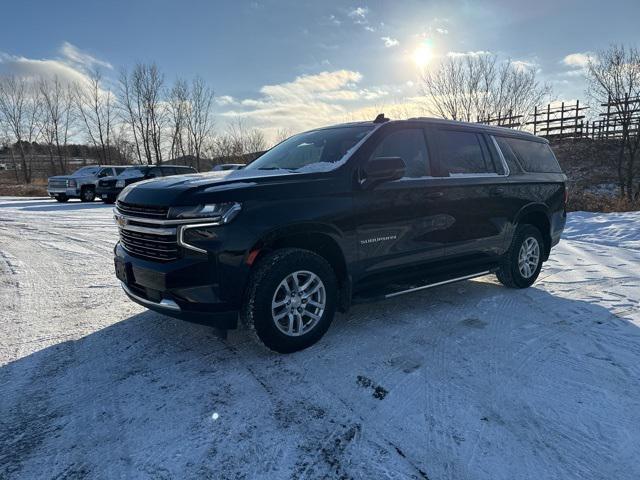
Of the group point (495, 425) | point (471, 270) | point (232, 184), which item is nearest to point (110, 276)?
point (232, 184)

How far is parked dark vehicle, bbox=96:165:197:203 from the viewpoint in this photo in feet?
60.3

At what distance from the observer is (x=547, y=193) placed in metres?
5.49

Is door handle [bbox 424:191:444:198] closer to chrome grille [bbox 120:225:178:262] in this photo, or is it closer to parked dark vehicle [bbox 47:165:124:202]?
chrome grille [bbox 120:225:178:262]

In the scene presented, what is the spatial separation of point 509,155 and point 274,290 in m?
3.59

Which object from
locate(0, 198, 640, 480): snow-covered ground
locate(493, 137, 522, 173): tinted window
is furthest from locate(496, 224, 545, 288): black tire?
locate(493, 137, 522, 173): tinted window

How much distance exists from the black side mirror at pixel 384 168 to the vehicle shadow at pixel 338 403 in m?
1.37

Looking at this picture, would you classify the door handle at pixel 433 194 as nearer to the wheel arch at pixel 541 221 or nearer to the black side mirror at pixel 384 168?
the black side mirror at pixel 384 168

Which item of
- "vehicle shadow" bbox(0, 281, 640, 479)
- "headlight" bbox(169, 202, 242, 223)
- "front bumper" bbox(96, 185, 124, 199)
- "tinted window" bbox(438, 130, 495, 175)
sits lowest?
"vehicle shadow" bbox(0, 281, 640, 479)

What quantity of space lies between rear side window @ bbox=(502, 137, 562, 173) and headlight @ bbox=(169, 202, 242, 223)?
3780mm

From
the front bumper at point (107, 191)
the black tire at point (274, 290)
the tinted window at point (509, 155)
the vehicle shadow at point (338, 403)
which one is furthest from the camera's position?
the front bumper at point (107, 191)

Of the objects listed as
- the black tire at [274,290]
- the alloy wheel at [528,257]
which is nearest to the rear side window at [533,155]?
the alloy wheel at [528,257]

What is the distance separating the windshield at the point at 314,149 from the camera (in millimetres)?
3926

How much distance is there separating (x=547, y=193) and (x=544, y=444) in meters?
4.06

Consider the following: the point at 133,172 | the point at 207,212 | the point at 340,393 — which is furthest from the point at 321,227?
the point at 133,172
